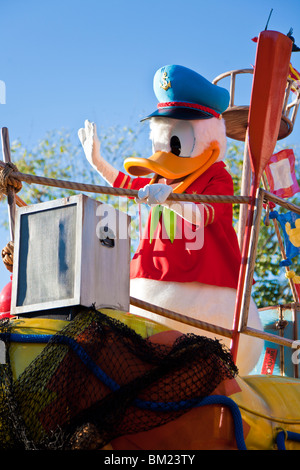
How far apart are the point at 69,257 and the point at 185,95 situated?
173 cm

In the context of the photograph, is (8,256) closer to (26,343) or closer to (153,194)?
(153,194)

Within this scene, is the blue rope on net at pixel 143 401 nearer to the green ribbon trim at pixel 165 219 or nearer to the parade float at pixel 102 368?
the parade float at pixel 102 368

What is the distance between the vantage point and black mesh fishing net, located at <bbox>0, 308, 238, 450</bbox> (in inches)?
57.3

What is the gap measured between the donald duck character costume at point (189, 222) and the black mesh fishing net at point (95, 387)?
115 centimetres

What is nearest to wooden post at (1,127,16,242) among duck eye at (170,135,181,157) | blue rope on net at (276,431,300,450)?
duck eye at (170,135,181,157)

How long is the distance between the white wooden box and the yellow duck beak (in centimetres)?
118

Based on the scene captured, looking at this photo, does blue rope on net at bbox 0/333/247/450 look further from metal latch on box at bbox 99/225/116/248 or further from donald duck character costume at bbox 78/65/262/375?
donald duck character costume at bbox 78/65/262/375

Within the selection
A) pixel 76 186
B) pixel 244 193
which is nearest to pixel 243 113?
pixel 244 193

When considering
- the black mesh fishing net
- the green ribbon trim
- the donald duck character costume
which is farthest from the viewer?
the green ribbon trim

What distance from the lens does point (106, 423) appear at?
1460 millimetres

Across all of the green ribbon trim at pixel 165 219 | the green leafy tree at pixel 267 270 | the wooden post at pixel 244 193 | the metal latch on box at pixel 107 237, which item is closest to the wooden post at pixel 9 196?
the metal latch on box at pixel 107 237

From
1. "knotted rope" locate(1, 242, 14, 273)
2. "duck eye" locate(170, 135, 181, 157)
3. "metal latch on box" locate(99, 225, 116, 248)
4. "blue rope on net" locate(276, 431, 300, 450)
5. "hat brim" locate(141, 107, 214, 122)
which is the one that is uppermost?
"hat brim" locate(141, 107, 214, 122)

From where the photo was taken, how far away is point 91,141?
335 centimetres
